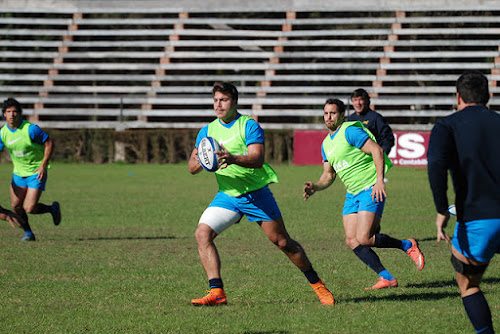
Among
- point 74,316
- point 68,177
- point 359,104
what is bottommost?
point 68,177

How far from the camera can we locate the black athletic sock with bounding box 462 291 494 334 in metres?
4.58

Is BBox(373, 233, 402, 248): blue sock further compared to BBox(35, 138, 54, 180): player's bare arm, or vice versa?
BBox(35, 138, 54, 180): player's bare arm

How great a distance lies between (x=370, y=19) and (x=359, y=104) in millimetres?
27441

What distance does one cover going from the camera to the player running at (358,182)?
24.9 ft

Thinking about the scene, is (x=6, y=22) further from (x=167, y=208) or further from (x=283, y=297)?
(x=283, y=297)

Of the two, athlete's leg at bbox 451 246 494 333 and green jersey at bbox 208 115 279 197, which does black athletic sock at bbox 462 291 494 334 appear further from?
green jersey at bbox 208 115 279 197

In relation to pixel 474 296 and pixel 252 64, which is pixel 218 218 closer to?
pixel 474 296

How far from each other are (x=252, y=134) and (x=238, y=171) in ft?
1.20

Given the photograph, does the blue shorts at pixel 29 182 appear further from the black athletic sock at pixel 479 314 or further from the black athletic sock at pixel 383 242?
the black athletic sock at pixel 479 314

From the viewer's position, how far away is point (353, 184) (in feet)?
25.6

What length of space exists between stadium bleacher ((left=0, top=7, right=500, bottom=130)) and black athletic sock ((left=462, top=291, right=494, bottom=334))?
2921cm

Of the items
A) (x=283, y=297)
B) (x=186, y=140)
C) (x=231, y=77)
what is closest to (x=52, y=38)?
(x=231, y=77)

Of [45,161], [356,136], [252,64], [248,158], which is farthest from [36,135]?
[252,64]

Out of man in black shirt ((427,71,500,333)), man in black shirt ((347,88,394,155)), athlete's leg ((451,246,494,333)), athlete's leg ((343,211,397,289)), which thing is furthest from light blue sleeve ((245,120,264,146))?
man in black shirt ((347,88,394,155))
